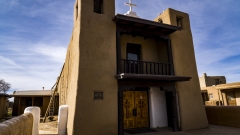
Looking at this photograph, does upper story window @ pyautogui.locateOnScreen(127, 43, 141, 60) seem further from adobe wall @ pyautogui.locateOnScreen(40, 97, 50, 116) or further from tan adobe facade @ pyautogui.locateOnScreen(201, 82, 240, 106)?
adobe wall @ pyautogui.locateOnScreen(40, 97, 50, 116)

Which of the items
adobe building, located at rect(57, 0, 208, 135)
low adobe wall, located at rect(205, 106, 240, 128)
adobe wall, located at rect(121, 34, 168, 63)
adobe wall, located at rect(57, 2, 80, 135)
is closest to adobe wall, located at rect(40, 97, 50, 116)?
adobe wall, located at rect(57, 2, 80, 135)

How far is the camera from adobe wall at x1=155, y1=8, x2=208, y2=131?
10.4 meters

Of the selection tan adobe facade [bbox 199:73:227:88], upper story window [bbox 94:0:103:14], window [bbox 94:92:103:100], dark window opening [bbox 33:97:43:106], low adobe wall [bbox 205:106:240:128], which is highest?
upper story window [bbox 94:0:103:14]

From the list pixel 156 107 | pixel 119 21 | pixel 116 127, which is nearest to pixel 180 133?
pixel 156 107

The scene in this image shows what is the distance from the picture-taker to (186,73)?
11.3 meters

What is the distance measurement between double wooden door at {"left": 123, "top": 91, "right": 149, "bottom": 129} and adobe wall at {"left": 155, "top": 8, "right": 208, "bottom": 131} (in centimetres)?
249

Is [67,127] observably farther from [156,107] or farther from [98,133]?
[156,107]

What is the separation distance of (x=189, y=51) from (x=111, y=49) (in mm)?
6508

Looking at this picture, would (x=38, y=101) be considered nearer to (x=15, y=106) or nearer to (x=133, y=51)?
(x=15, y=106)

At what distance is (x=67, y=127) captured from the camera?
8672mm

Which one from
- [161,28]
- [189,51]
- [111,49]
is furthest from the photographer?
[189,51]

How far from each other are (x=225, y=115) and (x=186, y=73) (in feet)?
15.0

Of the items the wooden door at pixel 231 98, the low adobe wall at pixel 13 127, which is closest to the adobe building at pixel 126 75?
the low adobe wall at pixel 13 127

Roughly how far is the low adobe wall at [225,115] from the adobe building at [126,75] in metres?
2.30
